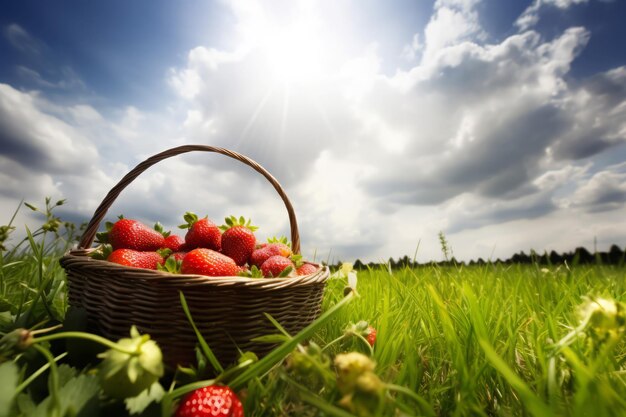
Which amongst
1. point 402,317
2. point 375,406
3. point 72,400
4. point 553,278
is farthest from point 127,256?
point 553,278

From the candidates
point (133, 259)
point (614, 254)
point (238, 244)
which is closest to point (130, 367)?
point (133, 259)

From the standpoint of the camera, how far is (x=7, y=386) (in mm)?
839

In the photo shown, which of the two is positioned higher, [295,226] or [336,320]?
[295,226]

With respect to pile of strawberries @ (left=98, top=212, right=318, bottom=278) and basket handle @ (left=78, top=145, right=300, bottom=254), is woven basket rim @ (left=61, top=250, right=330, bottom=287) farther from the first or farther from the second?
basket handle @ (left=78, top=145, right=300, bottom=254)

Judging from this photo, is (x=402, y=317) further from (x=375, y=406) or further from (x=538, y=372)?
(x=375, y=406)

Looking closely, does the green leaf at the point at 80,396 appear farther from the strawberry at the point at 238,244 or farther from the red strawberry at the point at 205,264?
the strawberry at the point at 238,244

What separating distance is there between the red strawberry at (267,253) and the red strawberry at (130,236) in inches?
18.5

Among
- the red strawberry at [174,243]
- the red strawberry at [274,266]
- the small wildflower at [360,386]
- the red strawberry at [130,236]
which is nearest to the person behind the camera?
the small wildflower at [360,386]

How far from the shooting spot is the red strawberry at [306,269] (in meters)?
1.82

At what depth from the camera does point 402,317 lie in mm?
1580

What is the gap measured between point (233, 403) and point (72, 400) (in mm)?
341

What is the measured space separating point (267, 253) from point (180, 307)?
2.08ft

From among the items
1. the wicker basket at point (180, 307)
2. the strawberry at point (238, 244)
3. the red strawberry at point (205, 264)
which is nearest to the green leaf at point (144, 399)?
the wicker basket at point (180, 307)

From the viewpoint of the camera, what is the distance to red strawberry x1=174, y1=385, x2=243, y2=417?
0.89 meters
